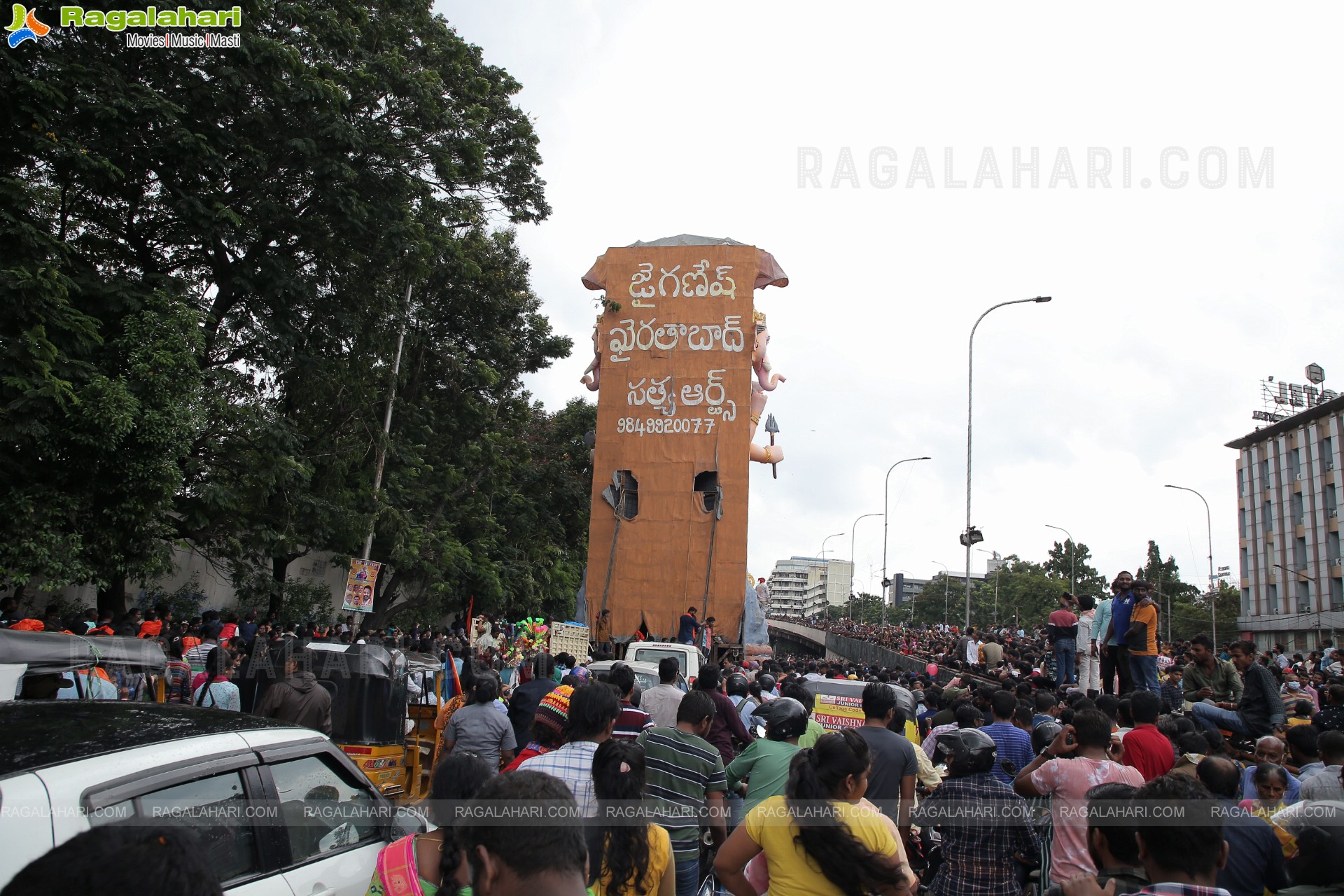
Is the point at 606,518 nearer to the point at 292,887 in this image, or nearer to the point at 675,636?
the point at 675,636

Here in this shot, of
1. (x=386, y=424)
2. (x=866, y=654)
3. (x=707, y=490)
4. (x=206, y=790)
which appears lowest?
(x=866, y=654)

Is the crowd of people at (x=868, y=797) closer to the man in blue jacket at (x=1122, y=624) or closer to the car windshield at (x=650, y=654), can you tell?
the man in blue jacket at (x=1122, y=624)

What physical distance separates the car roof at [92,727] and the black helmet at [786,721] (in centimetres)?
252

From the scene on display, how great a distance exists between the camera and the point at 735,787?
5867 millimetres

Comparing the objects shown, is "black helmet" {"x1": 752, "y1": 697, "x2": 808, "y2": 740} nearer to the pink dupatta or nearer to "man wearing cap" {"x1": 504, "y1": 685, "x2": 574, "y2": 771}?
"man wearing cap" {"x1": 504, "y1": 685, "x2": 574, "y2": 771}

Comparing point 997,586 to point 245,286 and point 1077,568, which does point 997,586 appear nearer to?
point 1077,568

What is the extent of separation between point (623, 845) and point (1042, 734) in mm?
4436

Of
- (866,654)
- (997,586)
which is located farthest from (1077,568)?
(866,654)

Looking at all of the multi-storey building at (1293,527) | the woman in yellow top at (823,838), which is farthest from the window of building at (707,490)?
the multi-storey building at (1293,527)

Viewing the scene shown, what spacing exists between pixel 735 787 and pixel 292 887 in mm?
2954

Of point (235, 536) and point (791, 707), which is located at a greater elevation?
point (235, 536)

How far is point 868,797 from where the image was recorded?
5.70 metres

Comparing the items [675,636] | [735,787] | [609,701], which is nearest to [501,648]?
[675,636]

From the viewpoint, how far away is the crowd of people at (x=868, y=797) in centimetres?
289
